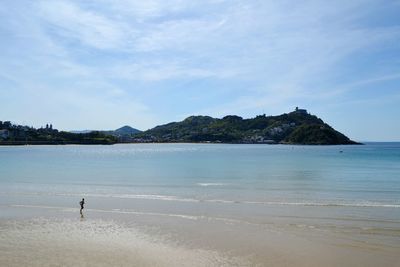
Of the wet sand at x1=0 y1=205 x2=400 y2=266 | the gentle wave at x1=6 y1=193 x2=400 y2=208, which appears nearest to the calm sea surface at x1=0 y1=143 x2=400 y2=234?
the gentle wave at x1=6 y1=193 x2=400 y2=208

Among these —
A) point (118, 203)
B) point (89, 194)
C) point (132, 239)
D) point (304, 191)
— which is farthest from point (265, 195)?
point (132, 239)

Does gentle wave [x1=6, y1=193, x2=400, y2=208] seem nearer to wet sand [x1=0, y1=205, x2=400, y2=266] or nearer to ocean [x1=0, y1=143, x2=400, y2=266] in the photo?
ocean [x1=0, y1=143, x2=400, y2=266]

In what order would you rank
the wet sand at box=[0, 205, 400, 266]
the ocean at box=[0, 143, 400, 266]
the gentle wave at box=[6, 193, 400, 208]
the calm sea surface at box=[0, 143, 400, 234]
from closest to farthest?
the wet sand at box=[0, 205, 400, 266] < the ocean at box=[0, 143, 400, 266] < the calm sea surface at box=[0, 143, 400, 234] < the gentle wave at box=[6, 193, 400, 208]

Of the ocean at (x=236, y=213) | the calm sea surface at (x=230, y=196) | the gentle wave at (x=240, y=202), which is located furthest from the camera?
the gentle wave at (x=240, y=202)

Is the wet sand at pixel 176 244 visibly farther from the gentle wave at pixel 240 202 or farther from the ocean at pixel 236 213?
the gentle wave at pixel 240 202

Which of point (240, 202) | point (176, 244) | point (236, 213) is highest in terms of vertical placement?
point (240, 202)

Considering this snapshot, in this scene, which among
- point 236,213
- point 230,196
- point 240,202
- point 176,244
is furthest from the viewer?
point 230,196

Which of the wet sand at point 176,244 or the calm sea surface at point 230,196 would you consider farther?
the calm sea surface at point 230,196

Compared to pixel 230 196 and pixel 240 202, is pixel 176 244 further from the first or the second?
pixel 230 196

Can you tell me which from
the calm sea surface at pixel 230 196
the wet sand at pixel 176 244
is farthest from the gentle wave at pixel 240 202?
the wet sand at pixel 176 244

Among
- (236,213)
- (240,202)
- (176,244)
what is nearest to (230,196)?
(240,202)

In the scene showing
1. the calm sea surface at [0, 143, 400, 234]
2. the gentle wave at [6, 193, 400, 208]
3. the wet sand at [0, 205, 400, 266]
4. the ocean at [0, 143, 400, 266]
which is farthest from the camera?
the gentle wave at [6, 193, 400, 208]

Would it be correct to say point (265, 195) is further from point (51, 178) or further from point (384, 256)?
point (51, 178)

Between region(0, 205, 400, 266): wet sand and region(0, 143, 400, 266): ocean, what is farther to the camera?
region(0, 143, 400, 266): ocean
